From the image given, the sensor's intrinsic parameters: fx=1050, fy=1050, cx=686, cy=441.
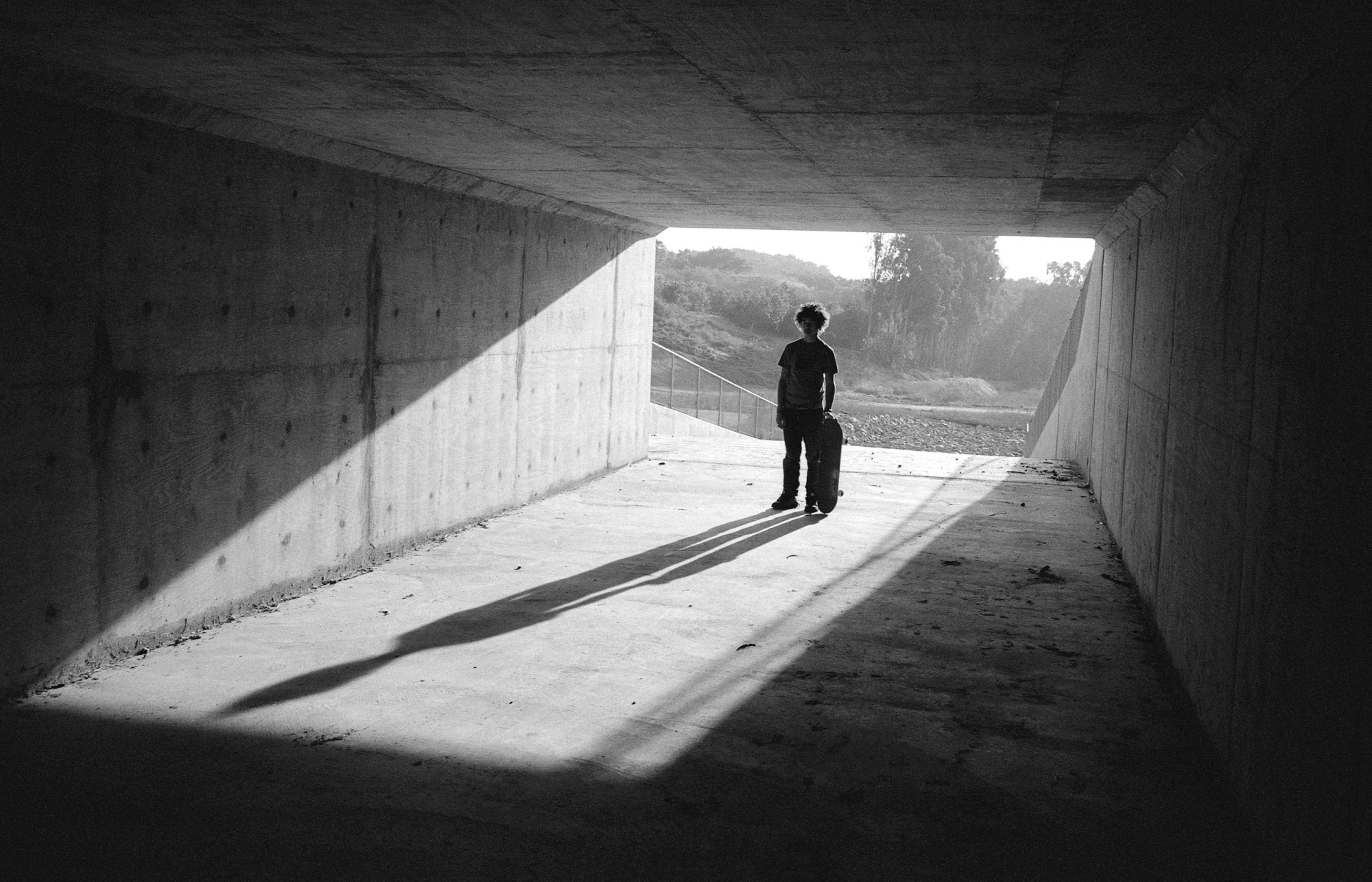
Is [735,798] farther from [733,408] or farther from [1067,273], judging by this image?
[1067,273]

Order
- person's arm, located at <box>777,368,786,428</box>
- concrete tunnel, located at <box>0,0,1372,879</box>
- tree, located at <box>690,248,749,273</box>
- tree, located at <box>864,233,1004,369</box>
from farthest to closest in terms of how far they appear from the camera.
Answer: tree, located at <box>690,248,749,273</box> → tree, located at <box>864,233,1004,369</box> → person's arm, located at <box>777,368,786,428</box> → concrete tunnel, located at <box>0,0,1372,879</box>

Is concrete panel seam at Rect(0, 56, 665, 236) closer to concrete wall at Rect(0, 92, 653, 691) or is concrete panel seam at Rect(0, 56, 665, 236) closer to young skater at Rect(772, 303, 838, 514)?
concrete wall at Rect(0, 92, 653, 691)

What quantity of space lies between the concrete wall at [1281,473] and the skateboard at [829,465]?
3.99 metres

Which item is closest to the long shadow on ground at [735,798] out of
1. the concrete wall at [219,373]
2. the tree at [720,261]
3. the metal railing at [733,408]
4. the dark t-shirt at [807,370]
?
the concrete wall at [219,373]

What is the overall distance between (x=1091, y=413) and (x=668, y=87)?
27.4 feet

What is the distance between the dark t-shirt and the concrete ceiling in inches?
85.8

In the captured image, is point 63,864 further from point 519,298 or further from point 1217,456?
point 519,298

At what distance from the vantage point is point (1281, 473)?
3.29m

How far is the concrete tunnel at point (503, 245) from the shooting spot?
314 cm

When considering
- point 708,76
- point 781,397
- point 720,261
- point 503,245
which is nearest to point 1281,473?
point 708,76

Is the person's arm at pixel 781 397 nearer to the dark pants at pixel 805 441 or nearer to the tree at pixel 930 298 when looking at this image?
the dark pants at pixel 805 441

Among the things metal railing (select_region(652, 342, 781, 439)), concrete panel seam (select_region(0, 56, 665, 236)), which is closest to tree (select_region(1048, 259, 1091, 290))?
metal railing (select_region(652, 342, 781, 439))

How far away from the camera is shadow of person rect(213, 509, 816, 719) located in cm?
500

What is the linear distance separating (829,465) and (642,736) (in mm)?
5451
